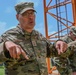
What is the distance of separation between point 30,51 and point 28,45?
0.19ft

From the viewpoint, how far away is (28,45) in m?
2.50

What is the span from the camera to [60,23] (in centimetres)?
1284

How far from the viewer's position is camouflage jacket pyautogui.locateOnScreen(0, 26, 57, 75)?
237 centimetres

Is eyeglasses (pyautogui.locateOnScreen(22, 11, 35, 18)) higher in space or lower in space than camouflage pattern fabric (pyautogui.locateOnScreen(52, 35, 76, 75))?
higher

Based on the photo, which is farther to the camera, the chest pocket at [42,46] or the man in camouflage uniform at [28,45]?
the chest pocket at [42,46]

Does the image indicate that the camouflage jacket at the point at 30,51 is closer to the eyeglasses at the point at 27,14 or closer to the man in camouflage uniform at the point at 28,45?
the man in camouflage uniform at the point at 28,45

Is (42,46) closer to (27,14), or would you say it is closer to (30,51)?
(30,51)

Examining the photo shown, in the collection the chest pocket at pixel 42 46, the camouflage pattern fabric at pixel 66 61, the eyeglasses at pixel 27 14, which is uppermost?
the eyeglasses at pixel 27 14

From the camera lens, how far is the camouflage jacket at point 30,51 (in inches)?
93.3

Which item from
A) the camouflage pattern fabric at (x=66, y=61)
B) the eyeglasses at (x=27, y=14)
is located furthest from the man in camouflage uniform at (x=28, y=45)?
the camouflage pattern fabric at (x=66, y=61)

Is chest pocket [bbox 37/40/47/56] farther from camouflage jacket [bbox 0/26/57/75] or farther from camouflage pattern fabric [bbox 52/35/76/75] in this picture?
Answer: camouflage pattern fabric [bbox 52/35/76/75]

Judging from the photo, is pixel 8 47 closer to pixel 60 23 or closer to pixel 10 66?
pixel 10 66

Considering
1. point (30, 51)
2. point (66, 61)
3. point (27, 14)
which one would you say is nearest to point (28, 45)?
point (30, 51)

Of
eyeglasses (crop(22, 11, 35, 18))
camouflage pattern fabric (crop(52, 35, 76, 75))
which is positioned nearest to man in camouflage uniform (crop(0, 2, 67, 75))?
eyeglasses (crop(22, 11, 35, 18))
